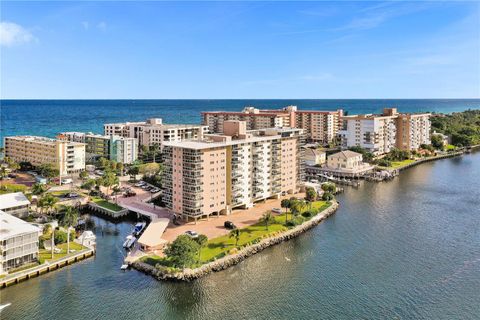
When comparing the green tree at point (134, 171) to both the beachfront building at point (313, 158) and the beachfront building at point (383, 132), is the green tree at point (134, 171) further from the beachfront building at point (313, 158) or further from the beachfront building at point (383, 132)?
the beachfront building at point (383, 132)

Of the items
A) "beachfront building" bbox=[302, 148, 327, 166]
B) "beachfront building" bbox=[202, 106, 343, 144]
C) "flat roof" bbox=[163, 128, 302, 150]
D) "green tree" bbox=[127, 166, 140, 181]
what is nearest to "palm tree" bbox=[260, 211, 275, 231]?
"flat roof" bbox=[163, 128, 302, 150]

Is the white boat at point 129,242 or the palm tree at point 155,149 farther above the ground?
the palm tree at point 155,149

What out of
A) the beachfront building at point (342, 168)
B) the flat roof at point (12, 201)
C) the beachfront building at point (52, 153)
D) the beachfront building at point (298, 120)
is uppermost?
the beachfront building at point (298, 120)

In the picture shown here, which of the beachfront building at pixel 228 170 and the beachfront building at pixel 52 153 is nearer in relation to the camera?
the beachfront building at pixel 228 170

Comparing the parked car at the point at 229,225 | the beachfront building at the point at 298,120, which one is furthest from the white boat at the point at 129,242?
the beachfront building at the point at 298,120

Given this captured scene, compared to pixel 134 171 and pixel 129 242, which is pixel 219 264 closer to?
pixel 129 242

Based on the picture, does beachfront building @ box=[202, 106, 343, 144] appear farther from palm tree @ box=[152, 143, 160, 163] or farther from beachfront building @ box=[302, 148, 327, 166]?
palm tree @ box=[152, 143, 160, 163]

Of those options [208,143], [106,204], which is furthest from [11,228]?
[208,143]
